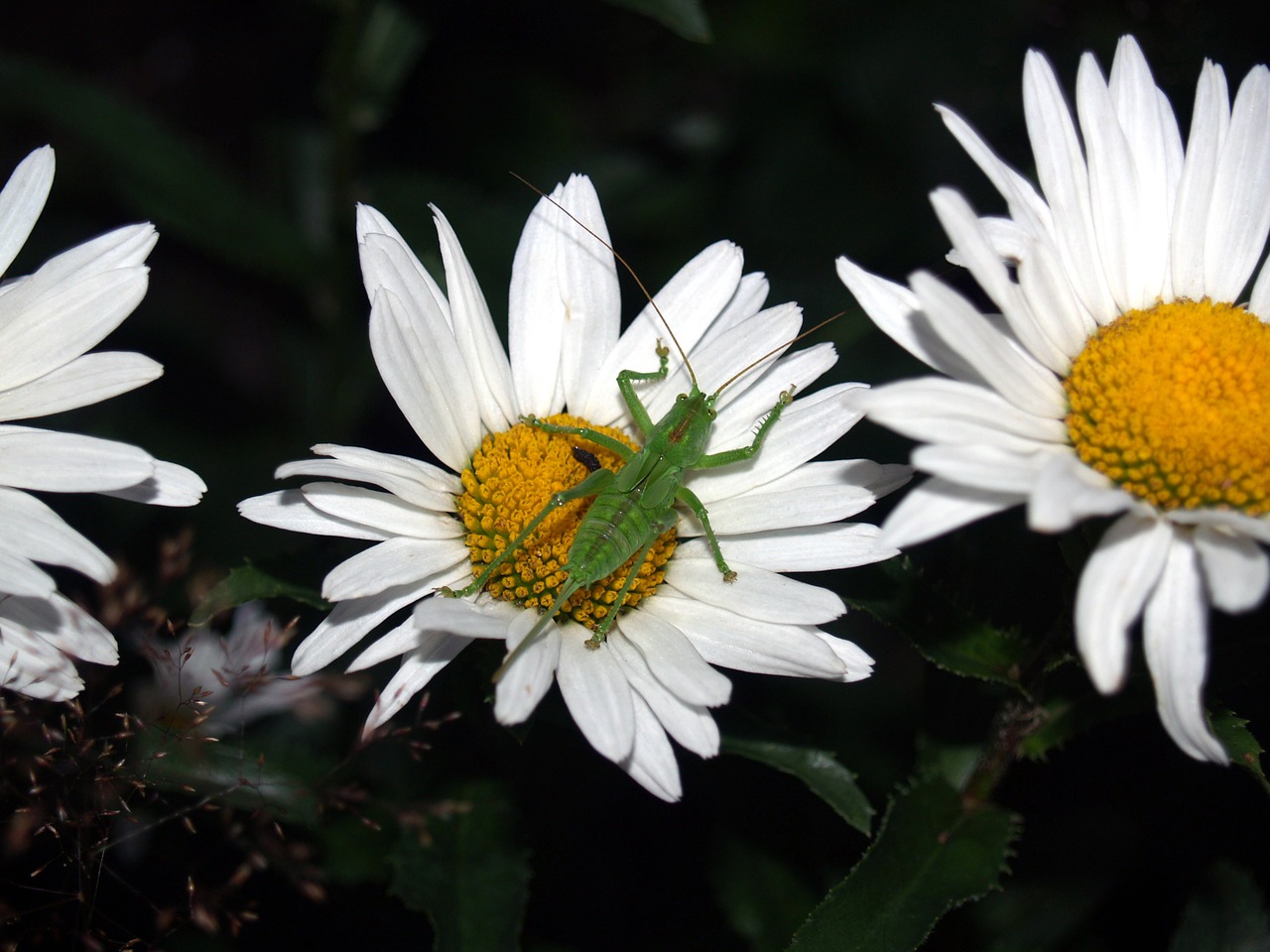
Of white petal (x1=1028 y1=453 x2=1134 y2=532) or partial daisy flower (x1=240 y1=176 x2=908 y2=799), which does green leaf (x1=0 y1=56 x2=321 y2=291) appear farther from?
white petal (x1=1028 y1=453 x2=1134 y2=532)

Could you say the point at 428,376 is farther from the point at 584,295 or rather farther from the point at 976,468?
the point at 976,468

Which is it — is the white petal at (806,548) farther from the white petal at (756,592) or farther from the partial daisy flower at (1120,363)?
the partial daisy flower at (1120,363)

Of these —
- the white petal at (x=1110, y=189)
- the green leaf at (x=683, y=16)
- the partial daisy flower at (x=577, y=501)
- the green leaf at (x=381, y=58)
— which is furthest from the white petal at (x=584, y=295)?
the green leaf at (x=381, y=58)

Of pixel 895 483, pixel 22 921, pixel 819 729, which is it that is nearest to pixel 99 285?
pixel 22 921

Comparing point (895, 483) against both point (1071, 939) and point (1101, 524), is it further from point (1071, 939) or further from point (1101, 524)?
point (1071, 939)

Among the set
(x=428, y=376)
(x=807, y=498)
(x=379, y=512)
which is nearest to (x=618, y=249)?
(x=428, y=376)
